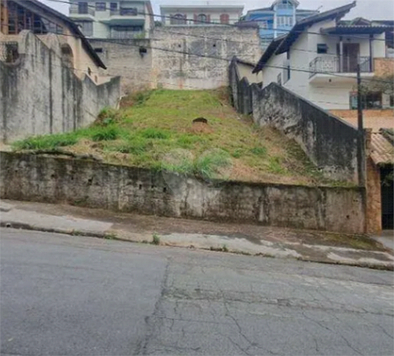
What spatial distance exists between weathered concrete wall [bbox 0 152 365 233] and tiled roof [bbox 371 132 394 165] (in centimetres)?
147

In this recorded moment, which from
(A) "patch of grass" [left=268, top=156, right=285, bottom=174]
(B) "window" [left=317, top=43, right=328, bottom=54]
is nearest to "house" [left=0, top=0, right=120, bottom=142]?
(A) "patch of grass" [left=268, top=156, right=285, bottom=174]

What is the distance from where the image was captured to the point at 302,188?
11.5 meters

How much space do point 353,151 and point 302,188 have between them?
95.3 inches

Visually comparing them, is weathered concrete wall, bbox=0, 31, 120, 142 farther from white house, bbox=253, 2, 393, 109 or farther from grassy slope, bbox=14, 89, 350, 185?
white house, bbox=253, 2, 393, 109

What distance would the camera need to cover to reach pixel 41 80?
15117mm

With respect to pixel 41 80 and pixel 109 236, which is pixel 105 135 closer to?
pixel 41 80

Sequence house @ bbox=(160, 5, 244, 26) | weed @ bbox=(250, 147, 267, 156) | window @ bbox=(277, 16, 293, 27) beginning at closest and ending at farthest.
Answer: weed @ bbox=(250, 147, 267, 156) < house @ bbox=(160, 5, 244, 26) < window @ bbox=(277, 16, 293, 27)

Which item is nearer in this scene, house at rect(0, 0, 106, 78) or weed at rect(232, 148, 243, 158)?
weed at rect(232, 148, 243, 158)

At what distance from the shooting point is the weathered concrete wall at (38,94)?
1302cm

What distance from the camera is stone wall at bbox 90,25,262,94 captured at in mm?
32594

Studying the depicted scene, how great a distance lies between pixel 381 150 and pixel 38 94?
43.5 feet

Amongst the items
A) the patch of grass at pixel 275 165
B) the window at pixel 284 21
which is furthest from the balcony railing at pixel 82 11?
the patch of grass at pixel 275 165

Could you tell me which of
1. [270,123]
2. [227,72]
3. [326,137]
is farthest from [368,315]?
[227,72]

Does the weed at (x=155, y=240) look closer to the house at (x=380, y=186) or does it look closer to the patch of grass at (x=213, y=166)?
the patch of grass at (x=213, y=166)
